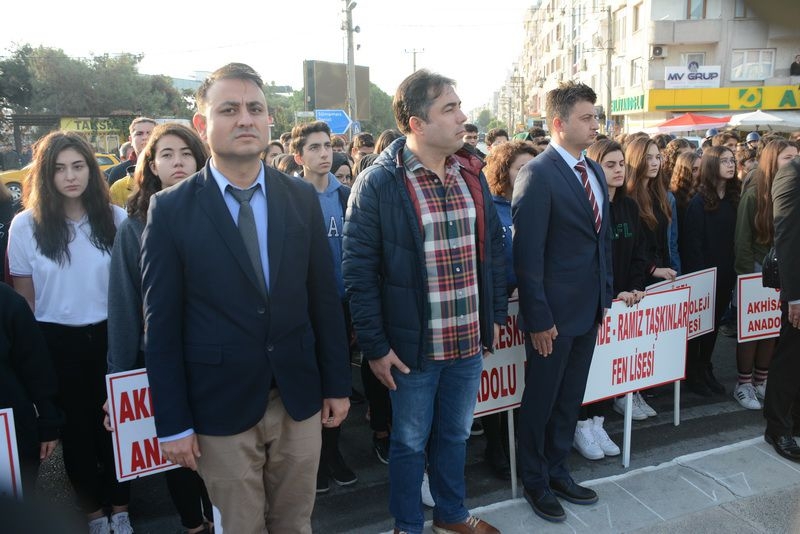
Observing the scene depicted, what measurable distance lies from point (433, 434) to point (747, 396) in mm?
2988

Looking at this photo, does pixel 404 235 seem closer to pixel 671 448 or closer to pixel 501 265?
pixel 501 265

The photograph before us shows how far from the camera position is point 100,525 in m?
3.21

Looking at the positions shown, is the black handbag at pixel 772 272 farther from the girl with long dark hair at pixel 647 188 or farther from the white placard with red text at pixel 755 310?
the girl with long dark hair at pixel 647 188

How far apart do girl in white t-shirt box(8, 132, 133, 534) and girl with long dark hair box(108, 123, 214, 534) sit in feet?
1.02

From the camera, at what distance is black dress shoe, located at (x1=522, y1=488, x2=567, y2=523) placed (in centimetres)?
326

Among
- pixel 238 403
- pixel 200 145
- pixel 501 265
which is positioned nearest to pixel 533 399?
pixel 501 265

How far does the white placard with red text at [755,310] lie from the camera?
458cm

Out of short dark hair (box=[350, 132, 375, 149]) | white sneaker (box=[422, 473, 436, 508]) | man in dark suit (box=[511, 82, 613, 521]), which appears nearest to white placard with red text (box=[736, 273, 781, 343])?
man in dark suit (box=[511, 82, 613, 521])

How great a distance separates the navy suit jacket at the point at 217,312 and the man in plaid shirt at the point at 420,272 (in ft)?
1.67

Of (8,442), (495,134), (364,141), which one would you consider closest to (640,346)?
(8,442)

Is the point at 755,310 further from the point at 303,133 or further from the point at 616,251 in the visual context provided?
the point at 303,133

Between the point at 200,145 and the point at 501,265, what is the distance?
65.3 inches

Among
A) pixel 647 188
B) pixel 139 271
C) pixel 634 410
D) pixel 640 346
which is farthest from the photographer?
pixel 647 188

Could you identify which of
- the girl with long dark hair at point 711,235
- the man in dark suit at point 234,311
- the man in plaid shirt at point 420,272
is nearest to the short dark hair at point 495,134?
the girl with long dark hair at point 711,235
